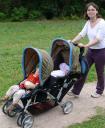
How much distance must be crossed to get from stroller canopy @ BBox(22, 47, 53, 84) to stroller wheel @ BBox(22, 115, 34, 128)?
1.79 feet

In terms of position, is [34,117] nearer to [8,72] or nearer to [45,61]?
[45,61]

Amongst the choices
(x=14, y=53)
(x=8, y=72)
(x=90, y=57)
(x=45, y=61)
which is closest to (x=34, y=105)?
(x=45, y=61)

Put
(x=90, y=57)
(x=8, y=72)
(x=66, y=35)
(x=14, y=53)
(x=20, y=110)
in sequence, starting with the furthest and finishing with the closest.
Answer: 1. (x=66, y=35)
2. (x=14, y=53)
3. (x=8, y=72)
4. (x=90, y=57)
5. (x=20, y=110)

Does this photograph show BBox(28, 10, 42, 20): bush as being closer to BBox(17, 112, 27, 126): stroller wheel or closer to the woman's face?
the woman's face

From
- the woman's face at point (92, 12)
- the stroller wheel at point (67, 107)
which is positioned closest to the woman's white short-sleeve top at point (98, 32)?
the woman's face at point (92, 12)

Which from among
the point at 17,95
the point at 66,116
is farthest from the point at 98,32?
the point at 17,95

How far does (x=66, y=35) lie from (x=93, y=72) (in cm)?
676

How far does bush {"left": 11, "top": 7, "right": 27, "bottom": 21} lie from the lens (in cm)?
2189

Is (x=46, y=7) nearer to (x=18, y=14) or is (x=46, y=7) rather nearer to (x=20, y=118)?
(x=18, y=14)

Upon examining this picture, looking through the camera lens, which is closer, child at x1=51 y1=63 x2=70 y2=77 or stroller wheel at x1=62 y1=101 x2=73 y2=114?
child at x1=51 y1=63 x2=70 y2=77

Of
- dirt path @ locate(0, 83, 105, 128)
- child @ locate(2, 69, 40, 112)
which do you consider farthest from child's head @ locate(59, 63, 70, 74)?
dirt path @ locate(0, 83, 105, 128)

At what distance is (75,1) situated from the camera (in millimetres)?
23891

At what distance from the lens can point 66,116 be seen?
248 inches

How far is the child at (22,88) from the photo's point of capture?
5812 millimetres
